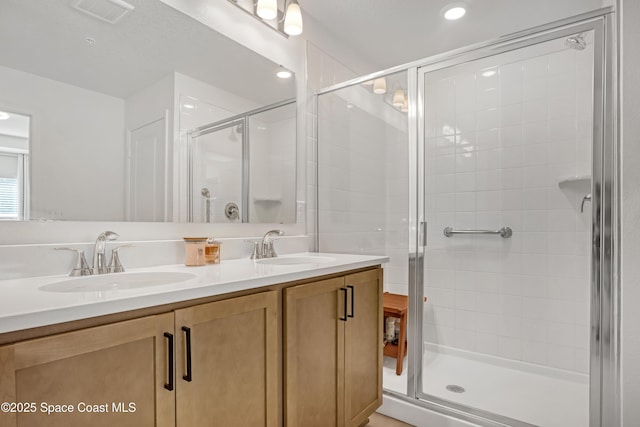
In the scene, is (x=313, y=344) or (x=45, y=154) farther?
(x=313, y=344)

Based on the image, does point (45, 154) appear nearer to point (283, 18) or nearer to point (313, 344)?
point (313, 344)

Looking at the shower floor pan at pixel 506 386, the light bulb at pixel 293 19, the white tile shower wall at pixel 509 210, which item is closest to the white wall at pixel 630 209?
the shower floor pan at pixel 506 386

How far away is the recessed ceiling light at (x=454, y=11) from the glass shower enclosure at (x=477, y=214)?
376 millimetres

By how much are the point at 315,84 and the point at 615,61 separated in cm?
156

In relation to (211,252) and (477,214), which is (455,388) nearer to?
(477,214)

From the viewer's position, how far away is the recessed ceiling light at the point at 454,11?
2150mm

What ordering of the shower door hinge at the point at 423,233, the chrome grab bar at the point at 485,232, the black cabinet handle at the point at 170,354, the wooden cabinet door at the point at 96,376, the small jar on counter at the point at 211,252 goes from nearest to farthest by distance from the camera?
the wooden cabinet door at the point at 96,376, the black cabinet handle at the point at 170,354, the small jar on counter at the point at 211,252, the shower door hinge at the point at 423,233, the chrome grab bar at the point at 485,232

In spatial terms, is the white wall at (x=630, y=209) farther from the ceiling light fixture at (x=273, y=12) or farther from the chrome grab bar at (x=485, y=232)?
the ceiling light fixture at (x=273, y=12)

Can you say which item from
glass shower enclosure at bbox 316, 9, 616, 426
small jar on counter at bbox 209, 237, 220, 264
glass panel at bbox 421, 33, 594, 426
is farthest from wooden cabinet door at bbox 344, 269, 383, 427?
small jar on counter at bbox 209, 237, 220, 264

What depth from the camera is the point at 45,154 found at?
118cm

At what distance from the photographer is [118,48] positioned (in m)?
1.36

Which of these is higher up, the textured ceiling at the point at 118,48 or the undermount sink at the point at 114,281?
the textured ceiling at the point at 118,48

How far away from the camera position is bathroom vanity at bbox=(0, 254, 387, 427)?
695mm

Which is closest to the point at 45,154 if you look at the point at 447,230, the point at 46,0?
the point at 46,0
